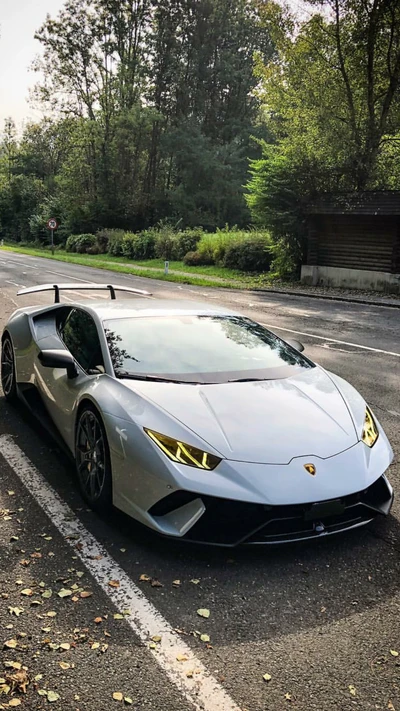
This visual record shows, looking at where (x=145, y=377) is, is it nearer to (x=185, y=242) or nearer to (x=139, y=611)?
(x=139, y=611)

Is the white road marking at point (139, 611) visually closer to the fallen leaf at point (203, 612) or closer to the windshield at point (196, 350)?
the fallen leaf at point (203, 612)

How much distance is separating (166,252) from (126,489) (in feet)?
110

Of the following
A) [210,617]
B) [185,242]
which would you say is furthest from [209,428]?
[185,242]

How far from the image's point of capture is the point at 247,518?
313 centimetres

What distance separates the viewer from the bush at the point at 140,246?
125 feet

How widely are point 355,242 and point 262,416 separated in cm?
2037

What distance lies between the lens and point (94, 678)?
2383 millimetres

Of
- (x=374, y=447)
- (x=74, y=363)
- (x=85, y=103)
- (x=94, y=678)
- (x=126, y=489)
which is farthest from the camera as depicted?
(x=85, y=103)

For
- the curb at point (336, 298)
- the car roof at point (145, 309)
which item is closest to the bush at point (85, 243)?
the curb at point (336, 298)

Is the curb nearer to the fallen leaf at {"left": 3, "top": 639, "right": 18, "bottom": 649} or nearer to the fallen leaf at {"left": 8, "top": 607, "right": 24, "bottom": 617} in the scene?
the fallen leaf at {"left": 8, "top": 607, "right": 24, "bottom": 617}

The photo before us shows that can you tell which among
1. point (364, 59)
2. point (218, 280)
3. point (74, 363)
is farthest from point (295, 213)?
point (74, 363)

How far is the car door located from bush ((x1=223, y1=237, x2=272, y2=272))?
22.7 m

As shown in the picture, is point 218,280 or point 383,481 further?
point 218,280

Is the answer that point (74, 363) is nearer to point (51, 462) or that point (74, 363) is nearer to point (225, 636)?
point (51, 462)
